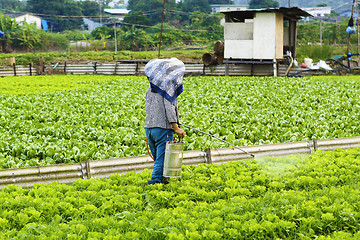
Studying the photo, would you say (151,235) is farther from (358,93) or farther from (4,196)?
(358,93)

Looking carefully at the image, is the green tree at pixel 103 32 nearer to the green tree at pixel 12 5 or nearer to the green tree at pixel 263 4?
the green tree at pixel 12 5

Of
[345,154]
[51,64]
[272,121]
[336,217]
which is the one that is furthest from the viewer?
[51,64]

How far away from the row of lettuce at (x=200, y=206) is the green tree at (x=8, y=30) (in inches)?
1790

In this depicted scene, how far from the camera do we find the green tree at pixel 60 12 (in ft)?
221

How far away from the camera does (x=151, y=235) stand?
470cm

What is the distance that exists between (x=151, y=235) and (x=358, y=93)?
48.3 feet

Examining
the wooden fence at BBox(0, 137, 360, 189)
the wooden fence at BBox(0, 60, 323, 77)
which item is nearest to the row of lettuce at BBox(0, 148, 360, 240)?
the wooden fence at BBox(0, 137, 360, 189)

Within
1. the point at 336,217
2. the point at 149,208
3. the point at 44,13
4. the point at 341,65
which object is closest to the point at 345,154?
the point at 336,217

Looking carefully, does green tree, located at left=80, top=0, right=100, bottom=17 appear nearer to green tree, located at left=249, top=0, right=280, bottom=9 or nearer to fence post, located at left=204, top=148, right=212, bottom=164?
green tree, located at left=249, top=0, right=280, bottom=9

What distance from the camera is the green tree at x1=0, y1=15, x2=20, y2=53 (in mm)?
47406

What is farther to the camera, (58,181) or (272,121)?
(272,121)

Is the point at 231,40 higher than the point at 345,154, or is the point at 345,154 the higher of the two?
the point at 231,40

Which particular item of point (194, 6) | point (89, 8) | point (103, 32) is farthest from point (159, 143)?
point (89, 8)

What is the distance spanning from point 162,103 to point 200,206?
5.36 ft
